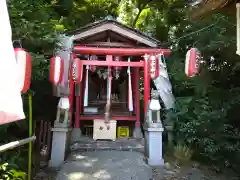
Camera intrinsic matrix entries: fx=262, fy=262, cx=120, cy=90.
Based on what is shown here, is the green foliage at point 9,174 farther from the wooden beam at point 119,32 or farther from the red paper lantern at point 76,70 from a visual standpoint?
the wooden beam at point 119,32

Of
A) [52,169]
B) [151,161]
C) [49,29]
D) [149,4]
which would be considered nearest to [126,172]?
[151,161]

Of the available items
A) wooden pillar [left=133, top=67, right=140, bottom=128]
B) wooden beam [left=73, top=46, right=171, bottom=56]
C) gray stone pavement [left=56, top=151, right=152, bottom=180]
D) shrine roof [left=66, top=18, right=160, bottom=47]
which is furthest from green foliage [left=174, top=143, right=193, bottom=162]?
shrine roof [left=66, top=18, right=160, bottom=47]

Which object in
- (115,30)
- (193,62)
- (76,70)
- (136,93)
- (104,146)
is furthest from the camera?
(136,93)

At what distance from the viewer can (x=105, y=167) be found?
7293mm

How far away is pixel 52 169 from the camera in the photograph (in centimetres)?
764

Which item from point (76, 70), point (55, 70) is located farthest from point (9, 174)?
point (76, 70)

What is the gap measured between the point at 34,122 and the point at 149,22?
382 inches

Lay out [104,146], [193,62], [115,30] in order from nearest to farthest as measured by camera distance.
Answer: [193,62], [104,146], [115,30]

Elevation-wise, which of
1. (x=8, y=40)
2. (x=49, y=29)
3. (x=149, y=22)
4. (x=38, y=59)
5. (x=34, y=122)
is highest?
(x=149, y=22)

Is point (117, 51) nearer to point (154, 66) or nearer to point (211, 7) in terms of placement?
point (154, 66)

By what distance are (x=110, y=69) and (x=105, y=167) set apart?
12.5 feet

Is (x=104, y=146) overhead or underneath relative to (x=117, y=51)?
underneath

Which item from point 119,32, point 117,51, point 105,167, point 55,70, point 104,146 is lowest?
point 105,167

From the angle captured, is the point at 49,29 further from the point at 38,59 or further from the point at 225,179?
the point at 225,179
